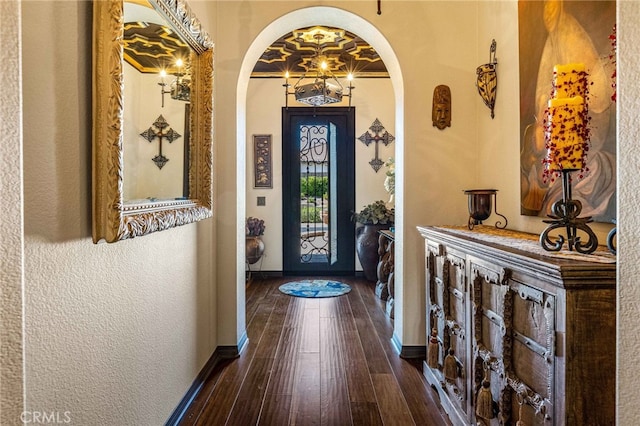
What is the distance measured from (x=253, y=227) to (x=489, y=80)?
12.0ft

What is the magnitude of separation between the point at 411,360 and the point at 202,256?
1.62 meters

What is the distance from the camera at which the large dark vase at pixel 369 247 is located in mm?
4844

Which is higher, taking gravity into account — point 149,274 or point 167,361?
point 149,274

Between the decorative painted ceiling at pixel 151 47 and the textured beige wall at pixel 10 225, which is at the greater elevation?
the decorative painted ceiling at pixel 151 47

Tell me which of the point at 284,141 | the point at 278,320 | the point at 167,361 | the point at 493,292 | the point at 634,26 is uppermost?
the point at 284,141

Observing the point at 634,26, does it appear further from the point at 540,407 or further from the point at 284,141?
the point at 284,141

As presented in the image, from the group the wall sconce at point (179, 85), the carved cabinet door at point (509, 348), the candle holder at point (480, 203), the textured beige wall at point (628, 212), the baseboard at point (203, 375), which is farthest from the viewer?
the candle holder at point (480, 203)

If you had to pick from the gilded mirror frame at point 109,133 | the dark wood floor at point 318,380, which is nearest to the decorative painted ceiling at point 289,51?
the gilded mirror frame at point 109,133

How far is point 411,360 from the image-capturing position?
8.64ft

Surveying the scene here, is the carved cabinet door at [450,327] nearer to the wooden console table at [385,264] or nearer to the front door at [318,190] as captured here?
the wooden console table at [385,264]

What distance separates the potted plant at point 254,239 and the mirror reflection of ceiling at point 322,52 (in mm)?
2102

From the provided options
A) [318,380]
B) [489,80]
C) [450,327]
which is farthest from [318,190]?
[450,327]

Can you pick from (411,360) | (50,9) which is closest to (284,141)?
(411,360)

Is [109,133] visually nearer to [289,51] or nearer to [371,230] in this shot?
[289,51]
